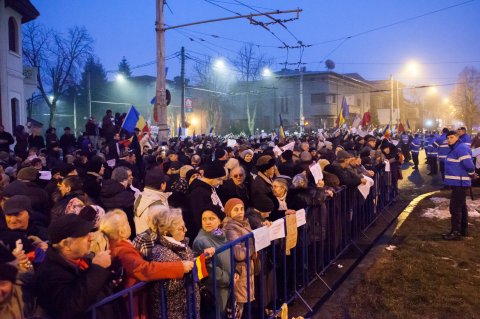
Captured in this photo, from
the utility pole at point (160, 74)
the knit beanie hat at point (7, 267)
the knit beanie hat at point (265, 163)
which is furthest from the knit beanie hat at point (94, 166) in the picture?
the utility pole at point (160, 74)

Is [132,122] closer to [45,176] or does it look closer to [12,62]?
[45,176]

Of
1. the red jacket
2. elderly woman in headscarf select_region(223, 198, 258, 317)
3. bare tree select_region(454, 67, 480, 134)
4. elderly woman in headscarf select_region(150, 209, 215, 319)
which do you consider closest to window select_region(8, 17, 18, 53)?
elderly woman in headscarf select_region(223, 198, 258, 317)

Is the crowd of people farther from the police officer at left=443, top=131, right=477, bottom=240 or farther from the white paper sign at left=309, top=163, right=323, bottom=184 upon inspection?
the police officer at left=443, top=131, right=477, bottom=240

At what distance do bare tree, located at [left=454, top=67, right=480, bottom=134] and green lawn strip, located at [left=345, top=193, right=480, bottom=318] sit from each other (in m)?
37.2

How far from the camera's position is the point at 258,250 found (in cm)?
496

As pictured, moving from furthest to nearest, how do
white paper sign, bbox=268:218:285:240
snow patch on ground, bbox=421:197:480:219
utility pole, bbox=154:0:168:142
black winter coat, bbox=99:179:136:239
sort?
utility pole, bbox=154:0:168:142 < snow patch on ground, bbox=421:197:480:219 < black winter coat, bbox=99:179:136:239 < white paper sign, bbox=268:218:285:240

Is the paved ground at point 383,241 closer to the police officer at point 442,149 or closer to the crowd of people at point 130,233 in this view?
the police officer at point 442,149

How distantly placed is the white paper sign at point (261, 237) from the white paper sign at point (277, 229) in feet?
0.35

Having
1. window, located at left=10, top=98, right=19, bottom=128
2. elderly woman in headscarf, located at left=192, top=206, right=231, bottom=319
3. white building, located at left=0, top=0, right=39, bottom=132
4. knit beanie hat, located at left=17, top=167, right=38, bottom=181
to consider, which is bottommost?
elderly woman in headscarf, located at left=192, top=206, right=231, bottom=319

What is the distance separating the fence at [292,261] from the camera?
153 inches

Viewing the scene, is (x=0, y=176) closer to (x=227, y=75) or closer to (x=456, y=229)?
(x=456, y=229)

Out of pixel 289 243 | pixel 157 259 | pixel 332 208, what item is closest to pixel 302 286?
pixel 289 243

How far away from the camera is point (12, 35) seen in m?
22.1

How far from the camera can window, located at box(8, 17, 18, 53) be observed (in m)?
21.9
